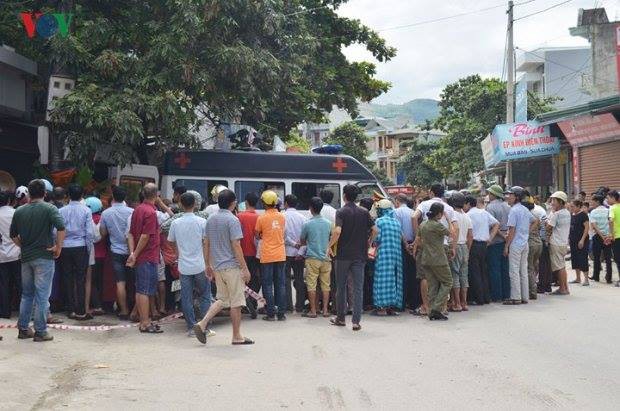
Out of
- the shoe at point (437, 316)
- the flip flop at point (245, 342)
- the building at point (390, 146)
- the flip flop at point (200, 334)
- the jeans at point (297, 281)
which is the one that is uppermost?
the building at point (390, 146)

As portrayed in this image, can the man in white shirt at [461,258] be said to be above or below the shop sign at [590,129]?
below

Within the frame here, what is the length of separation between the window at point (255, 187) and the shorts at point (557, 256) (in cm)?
546

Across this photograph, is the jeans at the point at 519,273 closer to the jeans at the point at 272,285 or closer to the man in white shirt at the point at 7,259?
the jeans at the point at 272,285

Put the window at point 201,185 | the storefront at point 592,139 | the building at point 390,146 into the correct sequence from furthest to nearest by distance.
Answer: the building at point 390,146, the storefront at point 592,139, the window at point 201,185

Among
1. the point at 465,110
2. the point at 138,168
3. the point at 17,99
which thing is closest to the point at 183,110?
the point at 138,168

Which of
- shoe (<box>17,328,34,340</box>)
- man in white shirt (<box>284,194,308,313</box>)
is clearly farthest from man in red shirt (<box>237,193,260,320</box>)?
shoe (<box>17,328,34,340</box>)

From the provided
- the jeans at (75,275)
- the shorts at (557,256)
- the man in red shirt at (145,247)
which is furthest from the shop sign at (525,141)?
the jeans at (75,275)

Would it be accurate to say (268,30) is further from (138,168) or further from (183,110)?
(138,168)

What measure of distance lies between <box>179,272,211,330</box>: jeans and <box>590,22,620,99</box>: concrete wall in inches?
713

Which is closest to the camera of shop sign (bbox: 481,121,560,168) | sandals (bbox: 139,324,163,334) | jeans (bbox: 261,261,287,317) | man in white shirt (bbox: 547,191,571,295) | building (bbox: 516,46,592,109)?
sandals (bbox: 139,324,163,334)

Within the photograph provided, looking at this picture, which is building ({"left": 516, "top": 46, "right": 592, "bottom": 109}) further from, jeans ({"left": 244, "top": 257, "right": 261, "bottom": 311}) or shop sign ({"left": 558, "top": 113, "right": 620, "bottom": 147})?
jeans ({"left": 244, "top": 257, "right": 261, "bottom": 311})

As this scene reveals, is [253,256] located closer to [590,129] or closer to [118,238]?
[118,238]

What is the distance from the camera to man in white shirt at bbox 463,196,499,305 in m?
10.6

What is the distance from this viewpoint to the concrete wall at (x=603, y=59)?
22.1m
